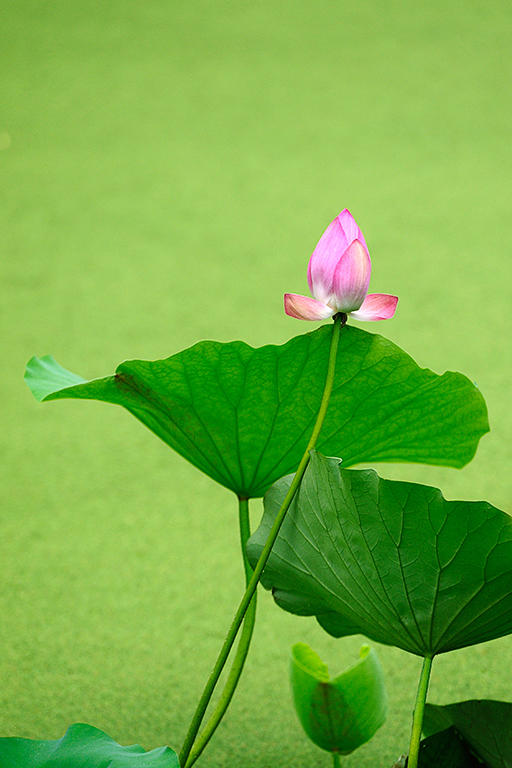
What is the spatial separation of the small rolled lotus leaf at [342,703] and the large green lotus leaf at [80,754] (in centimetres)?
9

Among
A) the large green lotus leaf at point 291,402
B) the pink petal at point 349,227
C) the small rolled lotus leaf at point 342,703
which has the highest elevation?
the pink petal at point 349,227

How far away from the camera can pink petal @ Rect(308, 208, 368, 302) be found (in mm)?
444

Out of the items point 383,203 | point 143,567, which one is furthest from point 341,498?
point 383,203

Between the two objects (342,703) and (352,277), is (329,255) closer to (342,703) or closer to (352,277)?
(352,277)

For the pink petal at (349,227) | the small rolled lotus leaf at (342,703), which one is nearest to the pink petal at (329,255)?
the pink petal at (349,227)

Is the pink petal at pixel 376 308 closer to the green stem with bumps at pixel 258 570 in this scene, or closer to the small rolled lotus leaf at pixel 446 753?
the green stem with bumps at pixel 258 570

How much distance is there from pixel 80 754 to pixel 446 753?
222 millimetres

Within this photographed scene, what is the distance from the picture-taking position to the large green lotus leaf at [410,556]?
43 cm

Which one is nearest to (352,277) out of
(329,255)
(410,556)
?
(329,255)

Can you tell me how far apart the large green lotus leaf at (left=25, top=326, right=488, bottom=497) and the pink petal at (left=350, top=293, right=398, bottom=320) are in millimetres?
32

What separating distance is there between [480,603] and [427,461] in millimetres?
129

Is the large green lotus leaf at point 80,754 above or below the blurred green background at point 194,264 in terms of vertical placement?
below

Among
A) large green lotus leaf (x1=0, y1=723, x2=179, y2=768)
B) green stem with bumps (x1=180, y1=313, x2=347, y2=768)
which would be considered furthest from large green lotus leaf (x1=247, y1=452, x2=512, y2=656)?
large green lotus leaf (x1=0, y1=723, x2=179, y2=768)

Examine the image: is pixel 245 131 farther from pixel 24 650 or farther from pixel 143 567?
pixel 24 650
